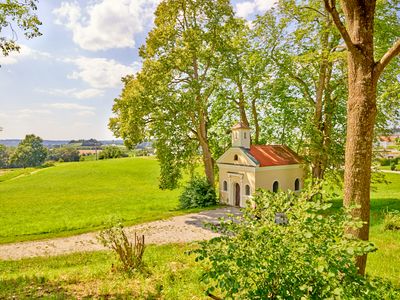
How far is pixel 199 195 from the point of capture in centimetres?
2433

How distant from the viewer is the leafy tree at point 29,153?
107m

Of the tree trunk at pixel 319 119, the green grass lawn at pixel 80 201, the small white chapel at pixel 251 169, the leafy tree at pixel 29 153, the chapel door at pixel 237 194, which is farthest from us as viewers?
the leafy tree at pixel 29 153

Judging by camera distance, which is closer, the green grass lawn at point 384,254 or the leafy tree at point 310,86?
the green grass lawn at point 384,254

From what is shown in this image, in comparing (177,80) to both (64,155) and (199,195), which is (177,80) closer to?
(199,195)

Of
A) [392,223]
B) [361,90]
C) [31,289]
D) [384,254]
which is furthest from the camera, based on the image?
[392,223]

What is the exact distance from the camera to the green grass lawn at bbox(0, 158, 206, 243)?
19.6 metres

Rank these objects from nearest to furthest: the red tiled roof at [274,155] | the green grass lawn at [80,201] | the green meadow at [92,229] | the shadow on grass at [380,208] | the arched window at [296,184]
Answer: the green meadow at [92,229]
the shadow on grass at [380,208]
the green grass lawn at [80,201]
the red tiled roof at [274,155]
the arched window at [296,184]

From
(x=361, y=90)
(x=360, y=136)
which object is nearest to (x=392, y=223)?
(x=360, y=136)

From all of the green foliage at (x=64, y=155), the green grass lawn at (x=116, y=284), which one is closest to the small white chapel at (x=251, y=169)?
the green grass lawn at (x=116, y=284)

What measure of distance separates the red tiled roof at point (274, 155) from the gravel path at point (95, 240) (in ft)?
21.7

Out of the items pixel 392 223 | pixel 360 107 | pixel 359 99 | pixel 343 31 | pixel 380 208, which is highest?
pixel 343 31

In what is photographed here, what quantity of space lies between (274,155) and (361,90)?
19300 mm

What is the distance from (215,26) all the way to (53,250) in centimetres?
1875

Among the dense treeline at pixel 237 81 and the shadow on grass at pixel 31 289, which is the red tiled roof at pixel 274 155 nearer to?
the dense treeline at pixel 237 81
